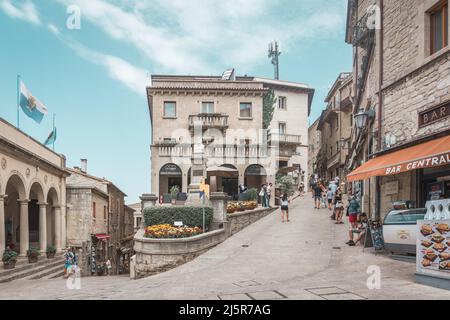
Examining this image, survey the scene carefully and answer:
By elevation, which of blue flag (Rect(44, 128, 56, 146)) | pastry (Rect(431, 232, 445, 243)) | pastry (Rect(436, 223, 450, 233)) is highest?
blue flag (Rect(44, 128, 56, 146))

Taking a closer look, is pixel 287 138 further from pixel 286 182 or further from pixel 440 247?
pixel 440 247

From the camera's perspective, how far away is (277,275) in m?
9.91

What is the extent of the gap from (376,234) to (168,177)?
2687 centimetres

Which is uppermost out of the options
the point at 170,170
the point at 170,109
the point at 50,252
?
the point at 170,109

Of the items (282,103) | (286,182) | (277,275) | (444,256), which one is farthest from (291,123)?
(444,256)

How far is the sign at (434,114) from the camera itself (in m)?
10.4

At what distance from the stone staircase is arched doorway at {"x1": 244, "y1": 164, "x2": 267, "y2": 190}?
18732mm

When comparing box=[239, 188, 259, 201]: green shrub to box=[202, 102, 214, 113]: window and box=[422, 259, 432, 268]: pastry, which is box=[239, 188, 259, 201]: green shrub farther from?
box=[422, 259, 432, 268]: pastry

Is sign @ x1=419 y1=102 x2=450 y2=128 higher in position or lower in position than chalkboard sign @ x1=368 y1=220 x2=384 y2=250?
higher

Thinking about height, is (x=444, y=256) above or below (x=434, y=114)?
below

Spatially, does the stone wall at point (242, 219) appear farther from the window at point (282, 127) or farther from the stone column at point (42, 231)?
the window at point (282, 127)

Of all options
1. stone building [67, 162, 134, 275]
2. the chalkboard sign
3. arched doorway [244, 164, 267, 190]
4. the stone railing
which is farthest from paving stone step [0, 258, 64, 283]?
the stone railing

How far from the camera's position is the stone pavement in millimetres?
7168
